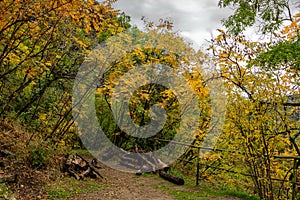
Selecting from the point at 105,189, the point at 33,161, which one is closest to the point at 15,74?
the point at 33,161

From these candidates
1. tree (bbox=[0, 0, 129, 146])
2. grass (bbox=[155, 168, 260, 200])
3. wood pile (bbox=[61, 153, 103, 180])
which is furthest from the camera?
wood pile (bbox=[61, 153, 103, 180])

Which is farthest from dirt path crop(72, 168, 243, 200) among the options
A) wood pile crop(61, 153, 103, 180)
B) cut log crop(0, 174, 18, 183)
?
cut log crop(0, 174, 18, 183)

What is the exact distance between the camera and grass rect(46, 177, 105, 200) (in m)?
4.38

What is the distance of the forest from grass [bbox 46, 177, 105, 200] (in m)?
0.06

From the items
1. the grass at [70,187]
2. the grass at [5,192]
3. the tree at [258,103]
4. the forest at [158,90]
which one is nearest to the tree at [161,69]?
the forest at [158,90]

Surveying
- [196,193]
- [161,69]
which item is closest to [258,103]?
[196,193]

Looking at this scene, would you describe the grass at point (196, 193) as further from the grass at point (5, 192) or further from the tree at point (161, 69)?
the grass at point (5, 192)

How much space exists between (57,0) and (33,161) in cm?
298

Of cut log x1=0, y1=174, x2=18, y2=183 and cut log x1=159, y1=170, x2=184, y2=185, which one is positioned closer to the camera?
cut log x1=0, y1=174, x2=18, y2=183

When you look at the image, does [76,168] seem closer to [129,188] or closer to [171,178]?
[129,188]

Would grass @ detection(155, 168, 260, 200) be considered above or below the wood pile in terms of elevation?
below

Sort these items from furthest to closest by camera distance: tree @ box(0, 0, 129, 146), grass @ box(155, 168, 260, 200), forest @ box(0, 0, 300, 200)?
1. grass @ box(155, 168, 260, 200)
2. forest @ box(0, 0, 300, 200)
3. tree @ box(0, 0, 129, 146)

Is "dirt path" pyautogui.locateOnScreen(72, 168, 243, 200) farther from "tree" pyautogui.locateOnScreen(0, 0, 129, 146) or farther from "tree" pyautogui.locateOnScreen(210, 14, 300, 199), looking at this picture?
"tree" pyautogui.locateOnScreen(0, 0, 129, 146)

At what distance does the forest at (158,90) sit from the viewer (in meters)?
3.95
